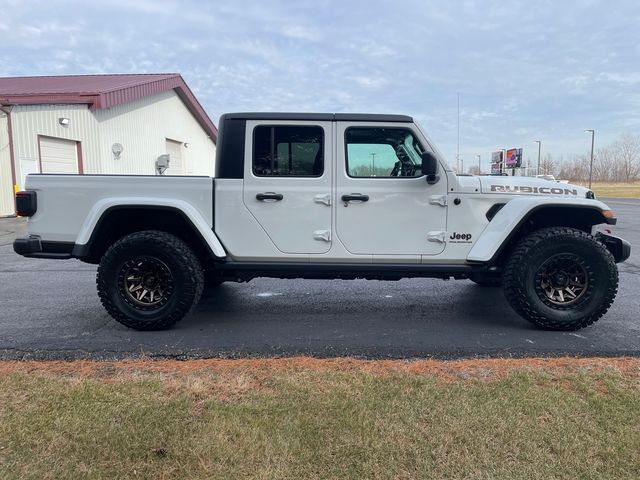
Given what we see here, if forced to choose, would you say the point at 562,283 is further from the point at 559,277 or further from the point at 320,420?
the point at 320,420

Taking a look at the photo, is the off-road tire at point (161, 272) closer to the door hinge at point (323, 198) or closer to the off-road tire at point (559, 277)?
the door hinge at point (323, 198)

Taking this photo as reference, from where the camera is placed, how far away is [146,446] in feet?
8.05

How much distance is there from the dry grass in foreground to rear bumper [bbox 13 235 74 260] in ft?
4.00

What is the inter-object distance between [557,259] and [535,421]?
212 cm

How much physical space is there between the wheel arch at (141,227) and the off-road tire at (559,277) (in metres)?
2.80

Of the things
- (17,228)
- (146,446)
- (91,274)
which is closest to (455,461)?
(146,446)

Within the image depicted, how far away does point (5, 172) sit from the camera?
15008mm

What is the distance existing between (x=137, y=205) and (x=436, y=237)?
2826 mm

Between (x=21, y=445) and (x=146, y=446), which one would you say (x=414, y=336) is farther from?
(x=21, y=445)

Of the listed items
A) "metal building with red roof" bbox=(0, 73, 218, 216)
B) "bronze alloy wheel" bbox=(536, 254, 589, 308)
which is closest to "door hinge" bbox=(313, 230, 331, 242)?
"bronze alloy wheel" bbox=(536, 254, 589, 308)

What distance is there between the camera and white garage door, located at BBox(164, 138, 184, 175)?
80.0ft

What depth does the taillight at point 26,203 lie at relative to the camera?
4328 millimetres

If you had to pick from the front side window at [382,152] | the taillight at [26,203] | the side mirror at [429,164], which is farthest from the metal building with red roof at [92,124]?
the side mirror at [429,164]

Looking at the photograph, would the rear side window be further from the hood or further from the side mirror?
the hood
